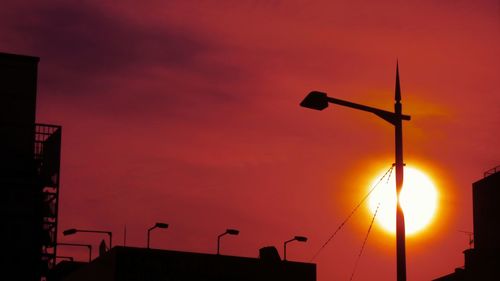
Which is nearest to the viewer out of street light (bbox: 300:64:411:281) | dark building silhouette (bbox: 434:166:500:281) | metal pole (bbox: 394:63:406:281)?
metal pole (bbox: 394:63:406:281)

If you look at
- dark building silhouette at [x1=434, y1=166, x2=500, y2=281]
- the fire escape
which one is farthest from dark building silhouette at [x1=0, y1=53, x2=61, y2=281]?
dark building silhouette at [x1=434, y1=166, x2=500, y2=281]

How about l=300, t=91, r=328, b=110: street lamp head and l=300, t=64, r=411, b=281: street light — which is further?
l=300, t=91, r=328, b=110: street lamp head

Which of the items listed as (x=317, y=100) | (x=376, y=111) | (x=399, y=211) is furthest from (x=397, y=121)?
(x=399, y=211)

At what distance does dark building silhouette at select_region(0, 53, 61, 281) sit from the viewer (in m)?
39.7

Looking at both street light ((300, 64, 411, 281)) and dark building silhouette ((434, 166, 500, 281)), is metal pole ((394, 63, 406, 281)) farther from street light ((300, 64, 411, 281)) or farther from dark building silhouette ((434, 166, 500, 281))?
dark building silhouette ((434, 166, 500, 281))

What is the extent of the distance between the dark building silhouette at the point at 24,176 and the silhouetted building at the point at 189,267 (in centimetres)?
480

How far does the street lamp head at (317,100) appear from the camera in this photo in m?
19.5

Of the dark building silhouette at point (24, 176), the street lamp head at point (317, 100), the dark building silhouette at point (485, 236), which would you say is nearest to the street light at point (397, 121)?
the street lamp head at point (317, 100)

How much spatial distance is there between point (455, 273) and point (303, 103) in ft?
232

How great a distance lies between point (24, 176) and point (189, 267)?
11.1 m

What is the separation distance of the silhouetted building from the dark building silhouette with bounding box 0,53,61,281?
480cm

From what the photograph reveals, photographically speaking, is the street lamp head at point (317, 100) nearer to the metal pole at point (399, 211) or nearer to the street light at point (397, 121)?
the street light at point (397, 121)

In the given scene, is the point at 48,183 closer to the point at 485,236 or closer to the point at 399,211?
the point at 399,211

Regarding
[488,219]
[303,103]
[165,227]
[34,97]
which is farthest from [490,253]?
A: [303,103]
